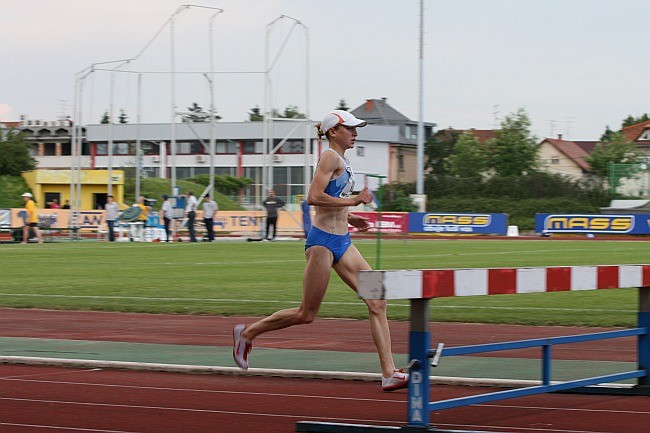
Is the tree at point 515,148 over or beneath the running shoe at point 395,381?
over

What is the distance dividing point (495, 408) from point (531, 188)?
6804 centimetres

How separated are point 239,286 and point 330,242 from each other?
11612 mm

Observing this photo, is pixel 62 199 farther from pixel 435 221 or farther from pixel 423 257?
pixel 423 257

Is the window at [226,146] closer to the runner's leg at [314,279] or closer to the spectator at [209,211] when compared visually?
the spectator at [209,211]

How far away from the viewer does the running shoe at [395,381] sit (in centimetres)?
729

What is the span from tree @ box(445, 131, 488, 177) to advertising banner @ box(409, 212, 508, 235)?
152 ft

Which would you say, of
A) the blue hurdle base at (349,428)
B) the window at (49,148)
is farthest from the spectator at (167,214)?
the window at (49,148)

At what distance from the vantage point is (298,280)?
2031cm

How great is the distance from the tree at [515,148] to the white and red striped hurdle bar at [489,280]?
3552 inches

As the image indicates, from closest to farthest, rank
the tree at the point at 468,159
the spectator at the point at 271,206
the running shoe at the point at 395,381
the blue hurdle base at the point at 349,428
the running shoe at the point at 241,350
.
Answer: the blue hurdle base at the point at 349,428 < the running shoe at the point at 395,381 < the running shoe at the point at 241,350 < the spectator at the point at 271,206 < the tree at the point at 468,159

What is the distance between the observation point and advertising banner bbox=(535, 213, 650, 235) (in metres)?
50.2

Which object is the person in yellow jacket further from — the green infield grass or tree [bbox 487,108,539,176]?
tree [bbox 487,108,539,176]

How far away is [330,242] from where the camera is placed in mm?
7570

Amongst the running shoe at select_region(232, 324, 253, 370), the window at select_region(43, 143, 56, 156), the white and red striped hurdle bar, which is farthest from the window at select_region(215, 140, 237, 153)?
the white and red striped hurdle bar
